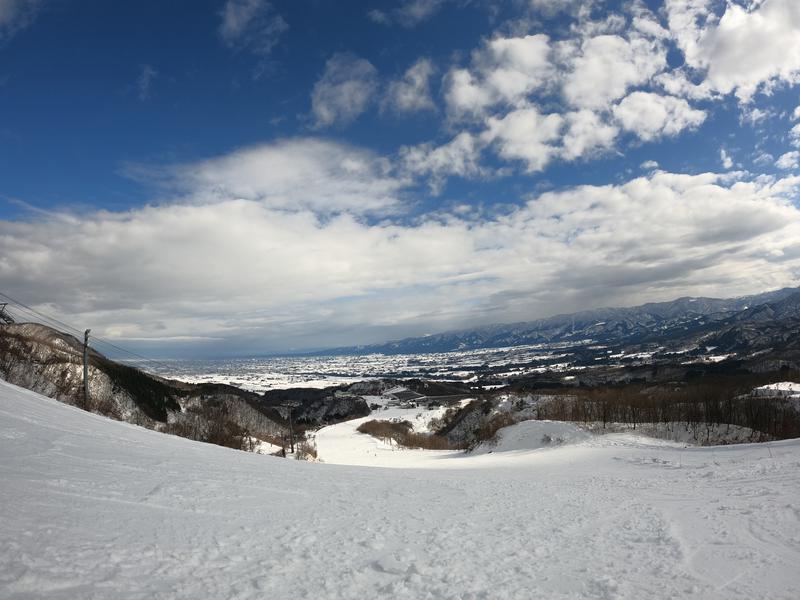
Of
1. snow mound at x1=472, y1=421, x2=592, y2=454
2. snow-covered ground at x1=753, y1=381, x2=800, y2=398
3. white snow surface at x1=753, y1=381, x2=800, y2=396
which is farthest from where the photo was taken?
white snow surface at x1=753, y1=381, x2=800, y2=396

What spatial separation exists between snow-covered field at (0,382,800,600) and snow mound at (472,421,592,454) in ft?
99.9

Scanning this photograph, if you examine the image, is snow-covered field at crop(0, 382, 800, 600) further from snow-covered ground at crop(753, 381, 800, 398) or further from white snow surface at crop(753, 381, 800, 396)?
white snow surface at crop(753, 381, 800, 396)

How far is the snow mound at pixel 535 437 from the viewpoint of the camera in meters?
41.7

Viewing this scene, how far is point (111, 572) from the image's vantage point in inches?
205

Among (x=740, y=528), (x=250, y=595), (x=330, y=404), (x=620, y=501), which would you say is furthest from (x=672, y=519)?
(x=330, y=404)

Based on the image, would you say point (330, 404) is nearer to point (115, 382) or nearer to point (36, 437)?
point (115, 382)

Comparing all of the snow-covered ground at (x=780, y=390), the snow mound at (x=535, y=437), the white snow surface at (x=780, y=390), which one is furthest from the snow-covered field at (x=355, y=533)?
the white snow surface at (x=780, y=390)

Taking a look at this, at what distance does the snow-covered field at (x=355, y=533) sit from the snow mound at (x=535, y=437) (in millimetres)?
30447

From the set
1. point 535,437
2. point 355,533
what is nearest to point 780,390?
point 535,437

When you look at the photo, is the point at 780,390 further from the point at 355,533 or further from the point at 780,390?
the point at 355,533

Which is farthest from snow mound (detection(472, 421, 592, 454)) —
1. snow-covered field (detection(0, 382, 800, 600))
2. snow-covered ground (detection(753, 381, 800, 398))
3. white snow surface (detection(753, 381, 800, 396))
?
white snow surface (detection(753, 381, 800, 396))

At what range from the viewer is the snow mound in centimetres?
4169

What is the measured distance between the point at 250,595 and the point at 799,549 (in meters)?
8.20

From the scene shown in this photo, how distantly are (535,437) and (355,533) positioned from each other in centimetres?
4247
